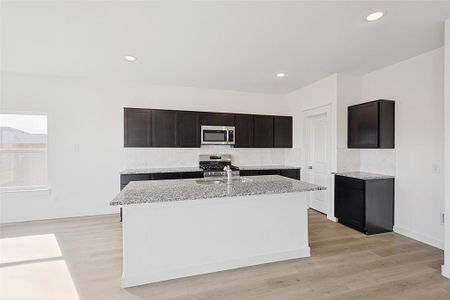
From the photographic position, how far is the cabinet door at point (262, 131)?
511cm

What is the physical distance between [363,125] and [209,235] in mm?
3020

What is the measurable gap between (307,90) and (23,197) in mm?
5795

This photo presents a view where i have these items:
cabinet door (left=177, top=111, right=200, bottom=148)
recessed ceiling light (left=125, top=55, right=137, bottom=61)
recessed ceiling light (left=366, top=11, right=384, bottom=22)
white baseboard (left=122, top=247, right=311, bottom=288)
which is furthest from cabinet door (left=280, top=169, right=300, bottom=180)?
recessed ceiling light (left=125, top=55, right=137, bottom=61)

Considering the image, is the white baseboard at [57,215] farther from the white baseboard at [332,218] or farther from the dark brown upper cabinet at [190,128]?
the white baseboard at [332,218]

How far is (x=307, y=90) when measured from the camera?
190 inches

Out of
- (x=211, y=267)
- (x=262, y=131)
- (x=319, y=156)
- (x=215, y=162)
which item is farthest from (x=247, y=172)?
(x=211, y=267)

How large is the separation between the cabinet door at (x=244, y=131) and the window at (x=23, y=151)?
3707mm

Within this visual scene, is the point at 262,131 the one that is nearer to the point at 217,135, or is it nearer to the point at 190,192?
the point at 217,135

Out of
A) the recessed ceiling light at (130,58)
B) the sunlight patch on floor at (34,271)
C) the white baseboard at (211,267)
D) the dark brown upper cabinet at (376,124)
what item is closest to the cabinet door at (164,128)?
the recessed ceiling light at (130,58)

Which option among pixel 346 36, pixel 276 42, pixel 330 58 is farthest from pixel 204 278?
pixel 330 58

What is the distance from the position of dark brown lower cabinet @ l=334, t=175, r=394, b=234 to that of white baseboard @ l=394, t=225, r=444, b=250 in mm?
115

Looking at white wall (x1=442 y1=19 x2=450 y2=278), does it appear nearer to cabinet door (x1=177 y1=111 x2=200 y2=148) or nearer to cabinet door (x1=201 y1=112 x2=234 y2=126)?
cabinet door (x1=201 y1=112 x2=234 y2=126)

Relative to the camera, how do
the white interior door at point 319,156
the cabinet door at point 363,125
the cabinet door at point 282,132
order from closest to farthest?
the cabinet door at point 363,125 → the white interior door at point 319,156 → the cabinet door at point 282,132

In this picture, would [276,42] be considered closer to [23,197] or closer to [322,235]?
[322,235]
